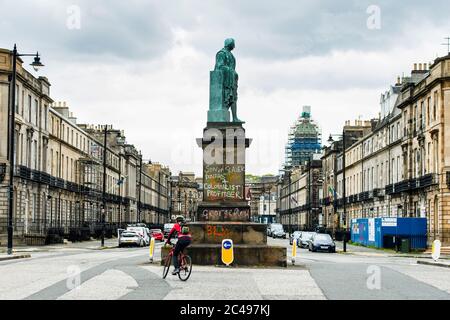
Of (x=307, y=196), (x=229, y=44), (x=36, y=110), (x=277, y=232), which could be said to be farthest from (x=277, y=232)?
(x=229, y=44)

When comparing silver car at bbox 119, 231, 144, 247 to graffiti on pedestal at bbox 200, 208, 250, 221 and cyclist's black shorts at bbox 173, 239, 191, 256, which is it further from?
cyclist's black shorts at bbox 173, 239, 191, 256

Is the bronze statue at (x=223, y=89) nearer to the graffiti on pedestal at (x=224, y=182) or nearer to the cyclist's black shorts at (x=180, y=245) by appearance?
the graffiti on pedestal at (x=224, y=182)

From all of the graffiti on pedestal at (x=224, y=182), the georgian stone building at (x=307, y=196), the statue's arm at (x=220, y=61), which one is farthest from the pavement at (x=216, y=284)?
the georgian stone building at (x=307, y=196)

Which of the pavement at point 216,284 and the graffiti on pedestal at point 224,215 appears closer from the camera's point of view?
the pavement at point 216,284

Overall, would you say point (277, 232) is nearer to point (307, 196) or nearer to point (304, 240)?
point (307, 196)

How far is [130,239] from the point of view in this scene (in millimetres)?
58531

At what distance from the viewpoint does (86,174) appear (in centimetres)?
8806

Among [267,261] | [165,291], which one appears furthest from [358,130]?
[165,291]

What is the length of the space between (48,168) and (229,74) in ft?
145

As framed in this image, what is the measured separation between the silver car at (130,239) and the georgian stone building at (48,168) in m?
6.18

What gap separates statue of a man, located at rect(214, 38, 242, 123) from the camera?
28938 mm

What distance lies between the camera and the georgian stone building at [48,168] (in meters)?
56.9

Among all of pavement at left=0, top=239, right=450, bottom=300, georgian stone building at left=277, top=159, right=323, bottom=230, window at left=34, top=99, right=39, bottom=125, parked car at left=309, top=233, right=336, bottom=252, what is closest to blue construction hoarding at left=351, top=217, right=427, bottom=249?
parked car at left=309, top=233, right=336, bottom=252

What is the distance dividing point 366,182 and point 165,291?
71.7 metres
